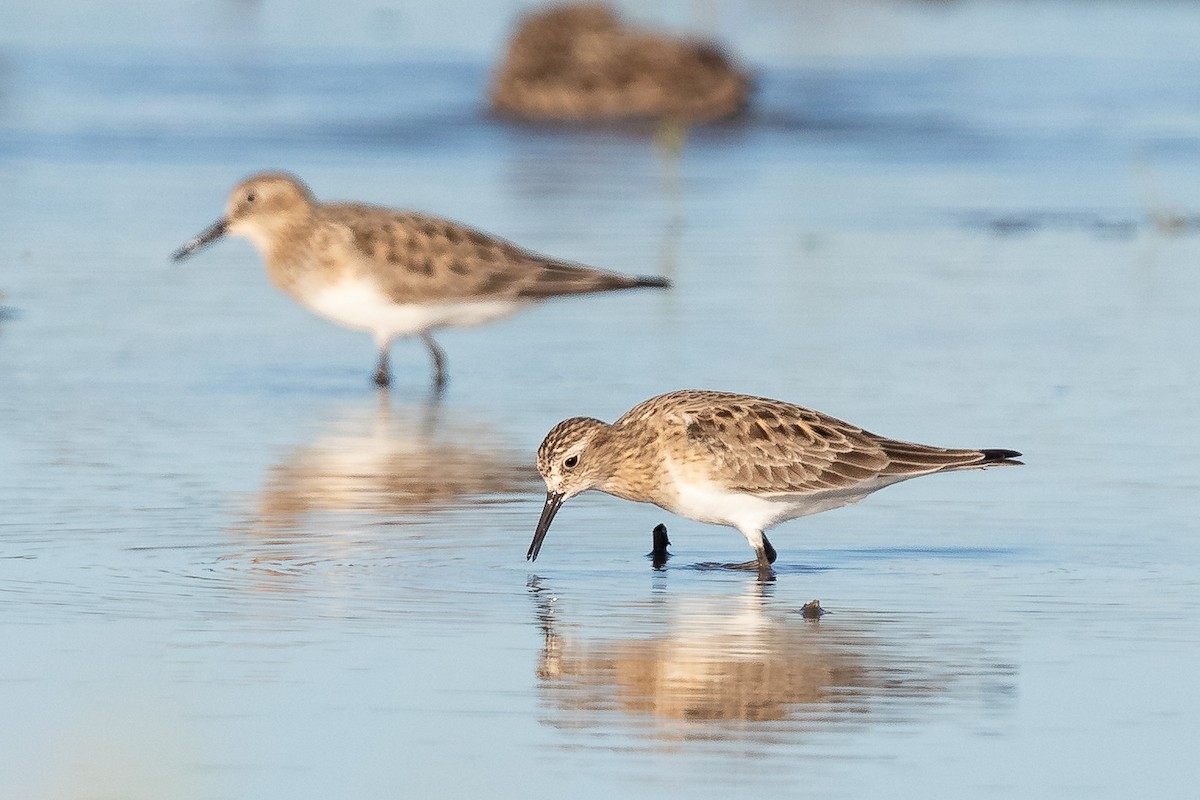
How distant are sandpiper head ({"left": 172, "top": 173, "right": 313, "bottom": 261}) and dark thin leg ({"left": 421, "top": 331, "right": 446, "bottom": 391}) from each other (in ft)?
3.61

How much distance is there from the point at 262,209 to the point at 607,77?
14619 mm

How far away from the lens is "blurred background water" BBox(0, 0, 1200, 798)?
22.0ft

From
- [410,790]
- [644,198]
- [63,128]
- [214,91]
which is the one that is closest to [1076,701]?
[410,790]

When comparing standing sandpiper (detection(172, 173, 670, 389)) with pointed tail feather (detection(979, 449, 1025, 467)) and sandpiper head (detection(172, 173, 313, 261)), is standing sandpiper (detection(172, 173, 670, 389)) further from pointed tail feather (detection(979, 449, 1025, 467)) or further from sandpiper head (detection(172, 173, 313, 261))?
pointed tail feather (detection(979, 449, 1025, 467))

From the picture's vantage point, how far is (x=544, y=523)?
891cm

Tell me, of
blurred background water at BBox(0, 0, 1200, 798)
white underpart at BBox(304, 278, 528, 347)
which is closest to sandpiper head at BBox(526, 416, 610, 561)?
blurred background water at BBox(0, 0, 1200, 798)

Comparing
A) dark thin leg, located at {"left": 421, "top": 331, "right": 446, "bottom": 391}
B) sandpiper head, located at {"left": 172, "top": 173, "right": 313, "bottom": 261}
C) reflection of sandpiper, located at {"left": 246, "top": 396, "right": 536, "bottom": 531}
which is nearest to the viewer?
reflection of sandpiper, located at {"left": 246, "top": 396, "right": 536, "bottom": 531}

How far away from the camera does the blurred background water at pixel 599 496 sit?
22.0 feet

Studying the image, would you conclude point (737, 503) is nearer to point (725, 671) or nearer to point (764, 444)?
point (764, 444)

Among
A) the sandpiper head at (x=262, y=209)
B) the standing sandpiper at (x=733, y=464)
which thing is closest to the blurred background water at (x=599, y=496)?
the standing sandpiper at (x=733, y=464)

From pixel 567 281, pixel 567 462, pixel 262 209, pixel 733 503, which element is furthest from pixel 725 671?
pixel 262 209

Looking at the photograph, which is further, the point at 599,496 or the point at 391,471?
the point at 391,471

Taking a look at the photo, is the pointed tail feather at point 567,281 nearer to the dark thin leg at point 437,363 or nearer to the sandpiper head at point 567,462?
the dark thin leg at point 437,363

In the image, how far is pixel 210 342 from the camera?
1445 centimetres
